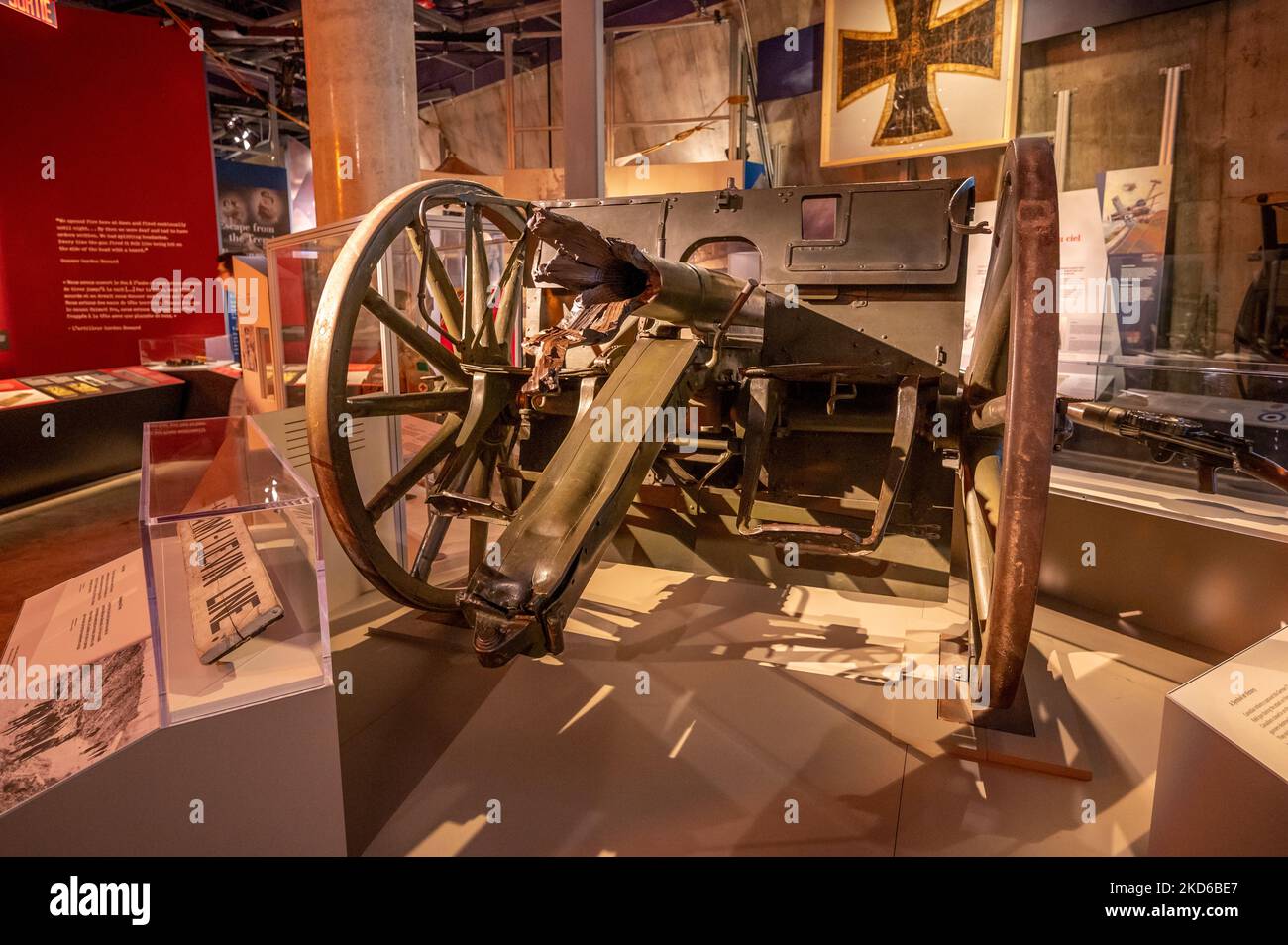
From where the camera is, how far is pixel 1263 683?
1.72 m

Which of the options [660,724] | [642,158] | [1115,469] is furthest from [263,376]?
[1115,469]

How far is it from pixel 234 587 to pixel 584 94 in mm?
3318

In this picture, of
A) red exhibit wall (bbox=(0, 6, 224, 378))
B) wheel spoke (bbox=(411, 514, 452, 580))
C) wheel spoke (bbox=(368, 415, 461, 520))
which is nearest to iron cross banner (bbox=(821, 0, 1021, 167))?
wheel spoke (bbox=(368, 415, 461, 520))

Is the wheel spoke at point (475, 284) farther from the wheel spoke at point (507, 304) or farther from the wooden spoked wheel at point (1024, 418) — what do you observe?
the wooden spoked wheel at point (1024, 418)

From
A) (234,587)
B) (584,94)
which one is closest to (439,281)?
(234,587)

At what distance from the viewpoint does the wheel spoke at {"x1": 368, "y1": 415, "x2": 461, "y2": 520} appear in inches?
99.7

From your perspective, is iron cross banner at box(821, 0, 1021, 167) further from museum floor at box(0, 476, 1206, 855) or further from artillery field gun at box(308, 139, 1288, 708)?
museum floor at box(0, 476, 1206, 855)

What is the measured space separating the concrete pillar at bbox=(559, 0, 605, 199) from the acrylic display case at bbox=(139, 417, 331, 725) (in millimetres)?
2801

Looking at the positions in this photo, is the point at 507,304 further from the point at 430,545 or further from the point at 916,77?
the point at 916,77

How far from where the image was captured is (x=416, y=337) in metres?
2.67

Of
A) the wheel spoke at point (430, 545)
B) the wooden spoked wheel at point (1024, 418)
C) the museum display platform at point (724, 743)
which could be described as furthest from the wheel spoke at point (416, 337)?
the wooden spoked wheel at point (1024, 418)

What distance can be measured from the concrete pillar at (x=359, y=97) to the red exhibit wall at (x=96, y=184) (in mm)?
1705

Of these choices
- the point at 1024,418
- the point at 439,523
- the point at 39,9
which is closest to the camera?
the point at 1024,418

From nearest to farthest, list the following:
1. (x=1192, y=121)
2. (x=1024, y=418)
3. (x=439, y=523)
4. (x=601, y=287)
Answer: (x=1024, y=418)
(x=601, y=287)
(x=439, y=523)
(x=1192, y=121)
